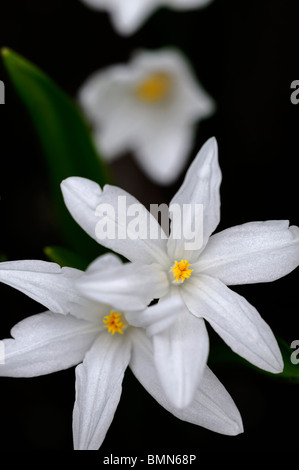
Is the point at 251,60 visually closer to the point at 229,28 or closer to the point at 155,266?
the point at 229,28

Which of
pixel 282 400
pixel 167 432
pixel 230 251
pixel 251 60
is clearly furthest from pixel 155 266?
pixel 251 60

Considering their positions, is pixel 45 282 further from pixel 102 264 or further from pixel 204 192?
pixel 204 192

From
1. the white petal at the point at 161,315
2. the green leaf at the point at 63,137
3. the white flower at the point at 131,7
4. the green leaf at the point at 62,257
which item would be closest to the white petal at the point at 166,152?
the white flower at the point at 131,7

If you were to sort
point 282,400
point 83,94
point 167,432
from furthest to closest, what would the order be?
point 83,94 < point 282,400 < point 167,432

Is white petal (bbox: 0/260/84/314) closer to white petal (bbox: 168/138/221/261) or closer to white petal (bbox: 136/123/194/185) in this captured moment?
white petal (bbox: 168/138/221/261)

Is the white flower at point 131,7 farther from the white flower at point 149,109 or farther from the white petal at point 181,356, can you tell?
the white petal at point 181,356

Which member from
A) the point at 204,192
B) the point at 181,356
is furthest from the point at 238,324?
the point at 204,192
